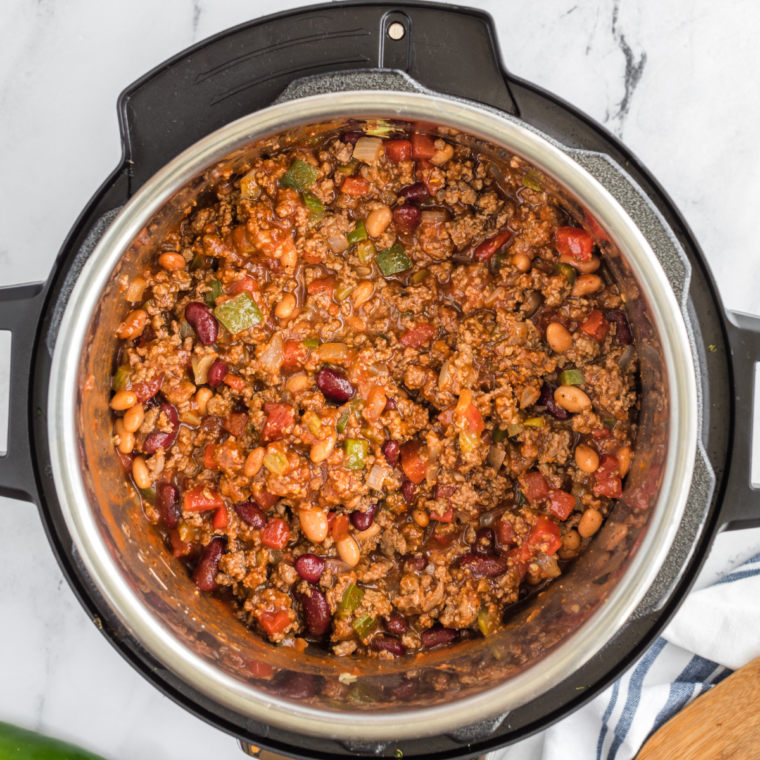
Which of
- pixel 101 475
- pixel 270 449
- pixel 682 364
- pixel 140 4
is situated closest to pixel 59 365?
pixel 101 475

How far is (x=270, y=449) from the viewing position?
2133 millimetres

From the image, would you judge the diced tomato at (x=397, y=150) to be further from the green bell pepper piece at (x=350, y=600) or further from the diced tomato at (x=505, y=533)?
the green bell pepper piece at (x=350, y=600)

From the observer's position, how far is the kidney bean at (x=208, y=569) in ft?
7.18

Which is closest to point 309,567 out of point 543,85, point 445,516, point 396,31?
point 445,516

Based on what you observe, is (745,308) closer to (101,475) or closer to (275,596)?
(275,596)

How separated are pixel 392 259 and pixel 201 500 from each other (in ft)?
3.24

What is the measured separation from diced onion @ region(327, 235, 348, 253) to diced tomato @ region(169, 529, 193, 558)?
1043 millimetres

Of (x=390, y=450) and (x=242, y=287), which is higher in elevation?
(x=242, y=287)

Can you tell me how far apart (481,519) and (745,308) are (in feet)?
4.33

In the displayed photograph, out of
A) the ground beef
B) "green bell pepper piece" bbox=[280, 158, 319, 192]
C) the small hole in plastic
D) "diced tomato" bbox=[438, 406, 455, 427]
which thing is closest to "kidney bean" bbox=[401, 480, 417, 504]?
the ground beef

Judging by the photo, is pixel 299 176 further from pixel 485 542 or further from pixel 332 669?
pixel 332 669

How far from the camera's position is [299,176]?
6.83ft

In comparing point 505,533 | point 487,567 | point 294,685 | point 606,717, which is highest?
point 505,533

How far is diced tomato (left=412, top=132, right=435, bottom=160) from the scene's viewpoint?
2.04m
